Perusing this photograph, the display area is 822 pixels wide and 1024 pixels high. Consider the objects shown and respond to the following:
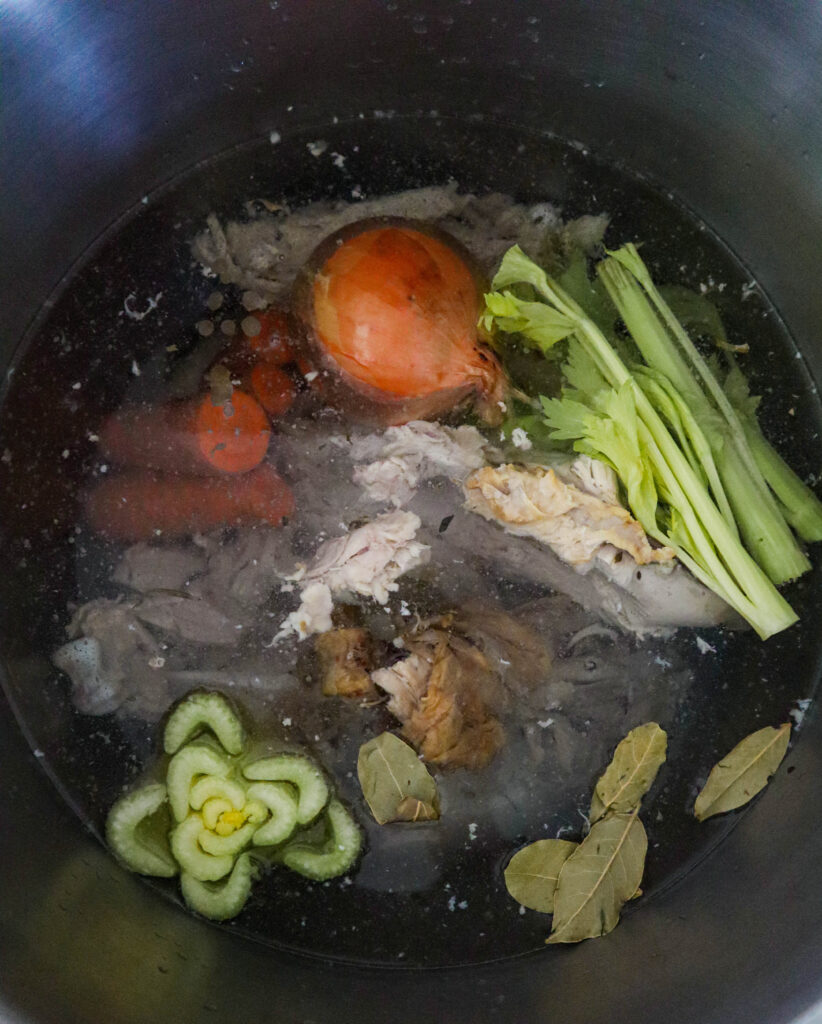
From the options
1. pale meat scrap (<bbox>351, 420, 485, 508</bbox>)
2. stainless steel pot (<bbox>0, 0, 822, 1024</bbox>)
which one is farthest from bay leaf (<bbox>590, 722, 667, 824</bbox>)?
pale meat scrap (<bbox>351, 420, 485, 508</bbox>)

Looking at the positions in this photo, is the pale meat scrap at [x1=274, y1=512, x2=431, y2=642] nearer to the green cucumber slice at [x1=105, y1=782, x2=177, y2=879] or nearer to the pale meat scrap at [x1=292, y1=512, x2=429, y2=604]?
the pale meat scrap at [x1=292, y1=512, x2=429, y2=604]

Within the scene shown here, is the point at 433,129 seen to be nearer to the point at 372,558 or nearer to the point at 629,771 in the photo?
the point at 372,558

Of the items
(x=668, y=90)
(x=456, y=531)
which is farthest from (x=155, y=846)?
(x=668, y=90)

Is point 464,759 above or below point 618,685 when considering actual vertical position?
below

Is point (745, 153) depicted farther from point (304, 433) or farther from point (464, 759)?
point (464, 759)

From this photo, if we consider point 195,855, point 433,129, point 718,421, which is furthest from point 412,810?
point 433,129

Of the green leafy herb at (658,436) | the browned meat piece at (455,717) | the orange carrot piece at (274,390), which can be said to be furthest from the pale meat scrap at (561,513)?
the orange carrot piece at (274,390)
